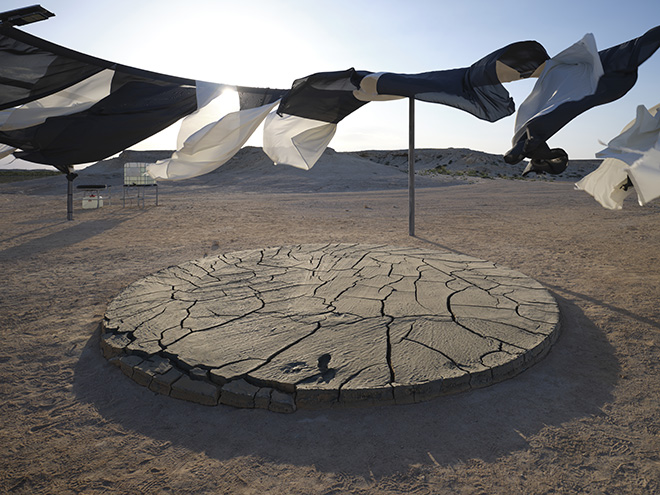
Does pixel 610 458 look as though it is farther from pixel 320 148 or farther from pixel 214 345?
pixel 320 148

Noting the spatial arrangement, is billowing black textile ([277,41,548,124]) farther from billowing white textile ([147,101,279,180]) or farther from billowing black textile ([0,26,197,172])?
billowing black textile ([0,26,197,172])

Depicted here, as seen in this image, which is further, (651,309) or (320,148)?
(320,148)

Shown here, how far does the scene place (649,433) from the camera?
1854 millimetres

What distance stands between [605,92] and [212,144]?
127 inches

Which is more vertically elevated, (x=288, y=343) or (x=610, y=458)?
(x=288, y=343)

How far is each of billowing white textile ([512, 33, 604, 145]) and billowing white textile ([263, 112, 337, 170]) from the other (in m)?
2.74

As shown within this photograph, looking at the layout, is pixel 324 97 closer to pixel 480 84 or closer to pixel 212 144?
pixel 212 144

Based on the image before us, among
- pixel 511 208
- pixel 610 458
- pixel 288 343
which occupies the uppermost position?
pixel 511 208

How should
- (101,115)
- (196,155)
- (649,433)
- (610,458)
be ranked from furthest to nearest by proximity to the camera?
1. (196,155)
2. (101,115)
3. (649,433)
4. (610,458)

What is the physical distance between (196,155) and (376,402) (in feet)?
10.2

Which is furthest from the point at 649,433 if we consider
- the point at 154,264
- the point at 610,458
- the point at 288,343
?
the point at 154,264

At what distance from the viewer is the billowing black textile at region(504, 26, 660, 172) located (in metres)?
2.13

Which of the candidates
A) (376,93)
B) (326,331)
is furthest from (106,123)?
(326,331)

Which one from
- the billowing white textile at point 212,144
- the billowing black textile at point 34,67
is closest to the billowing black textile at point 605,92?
the billowing white textile at point 212,144
